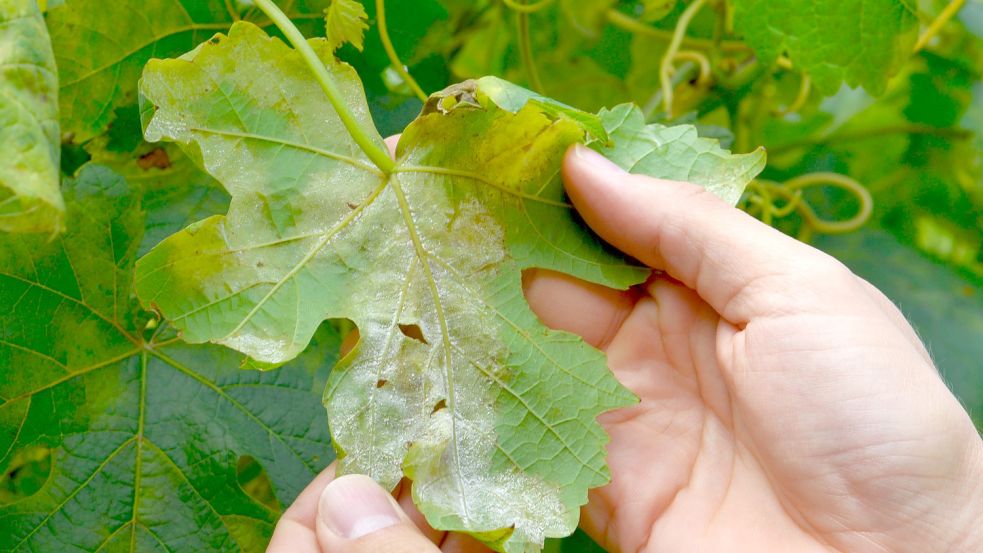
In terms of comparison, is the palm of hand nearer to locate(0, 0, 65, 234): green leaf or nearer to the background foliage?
the background foliage

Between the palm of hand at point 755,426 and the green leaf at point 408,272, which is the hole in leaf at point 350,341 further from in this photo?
the palm of hand at point 755,426

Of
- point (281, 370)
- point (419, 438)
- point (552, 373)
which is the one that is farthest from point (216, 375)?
point (552, 373)

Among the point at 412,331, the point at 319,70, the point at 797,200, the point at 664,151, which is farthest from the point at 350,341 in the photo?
the point at 797,200

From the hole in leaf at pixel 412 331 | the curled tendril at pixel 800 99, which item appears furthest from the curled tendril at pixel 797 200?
A: the hole in leaf at pixel 412 331

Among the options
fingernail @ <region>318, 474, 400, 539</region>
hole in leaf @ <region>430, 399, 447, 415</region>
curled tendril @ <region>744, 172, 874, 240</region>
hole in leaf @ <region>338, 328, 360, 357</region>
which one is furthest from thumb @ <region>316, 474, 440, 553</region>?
curled tendril @ <region>744, 172, 874, 240</region>

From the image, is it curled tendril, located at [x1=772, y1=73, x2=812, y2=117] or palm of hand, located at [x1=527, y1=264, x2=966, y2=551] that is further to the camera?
curled tendril, located at [x1=772, y1=73, x2=812, y2=117]

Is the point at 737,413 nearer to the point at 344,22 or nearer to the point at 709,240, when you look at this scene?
the point at 709,240
